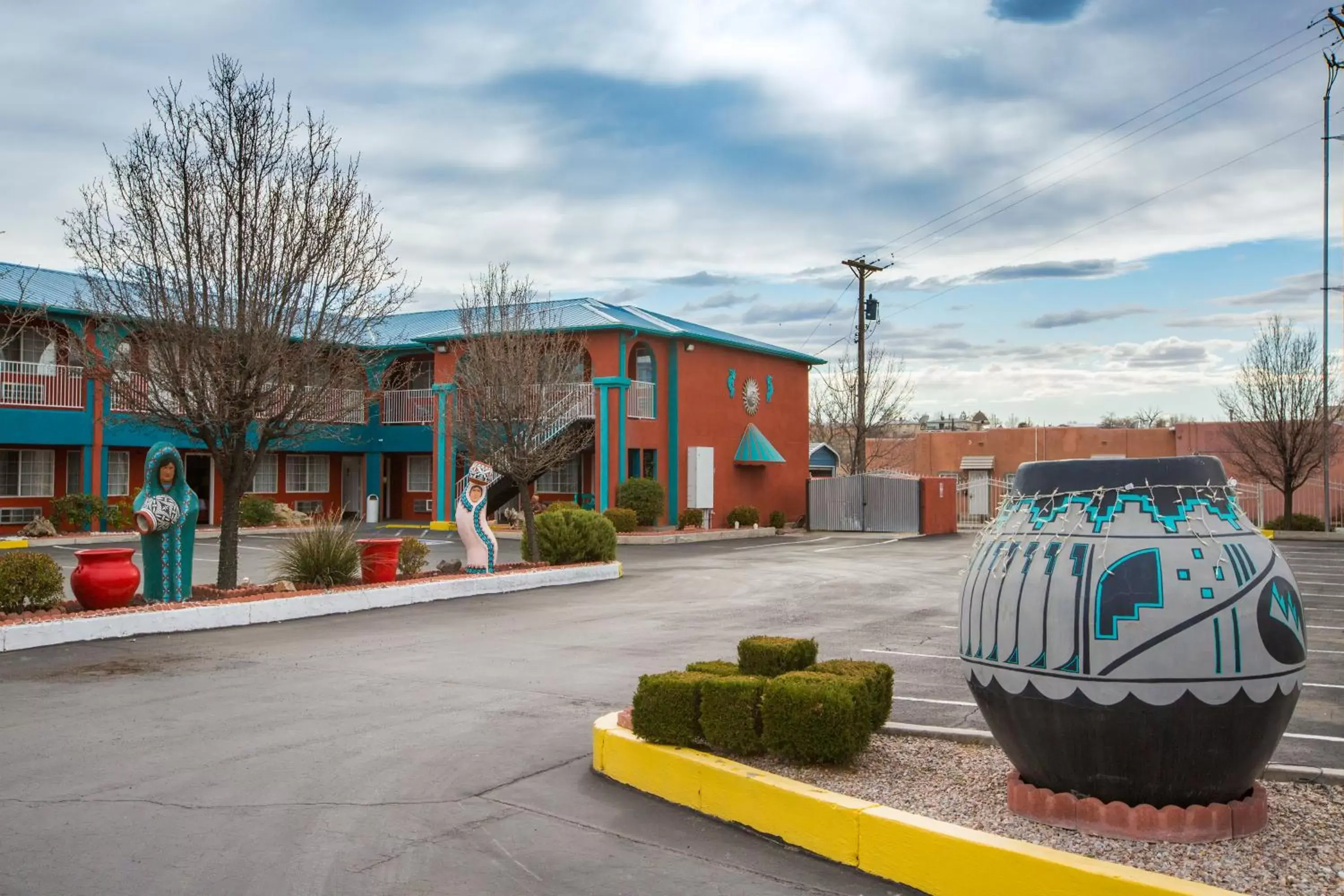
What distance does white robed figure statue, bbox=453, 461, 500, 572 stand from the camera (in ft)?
60.2

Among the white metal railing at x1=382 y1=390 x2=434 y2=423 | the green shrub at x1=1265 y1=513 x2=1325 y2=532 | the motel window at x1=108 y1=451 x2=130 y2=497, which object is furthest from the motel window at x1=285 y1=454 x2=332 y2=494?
the green shrub at x1=1265 y1=513 x2=1325 y2=532

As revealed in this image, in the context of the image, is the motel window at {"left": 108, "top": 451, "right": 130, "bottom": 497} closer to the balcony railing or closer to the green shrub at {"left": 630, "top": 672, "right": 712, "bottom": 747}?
the balcony railing

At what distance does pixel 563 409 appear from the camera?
24.1m

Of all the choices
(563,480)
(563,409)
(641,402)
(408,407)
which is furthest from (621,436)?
(408,407)

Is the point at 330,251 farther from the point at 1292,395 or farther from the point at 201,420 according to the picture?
the point at 1292,395

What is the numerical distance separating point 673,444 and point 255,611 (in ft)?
71.4

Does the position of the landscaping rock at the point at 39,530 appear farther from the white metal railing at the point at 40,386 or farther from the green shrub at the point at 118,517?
the white metal railing at the point at 40,386

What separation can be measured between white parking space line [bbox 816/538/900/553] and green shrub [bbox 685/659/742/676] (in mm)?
20330

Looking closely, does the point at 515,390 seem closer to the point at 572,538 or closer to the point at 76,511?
the point at 572,538

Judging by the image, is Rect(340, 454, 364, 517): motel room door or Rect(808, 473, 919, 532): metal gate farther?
Rect(340, 454, 364, 517): motel room door

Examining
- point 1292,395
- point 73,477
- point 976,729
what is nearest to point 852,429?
point 1292,395

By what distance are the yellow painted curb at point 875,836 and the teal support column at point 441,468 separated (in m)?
28.9

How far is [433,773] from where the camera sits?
6844 mm

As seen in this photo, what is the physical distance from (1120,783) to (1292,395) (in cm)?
3438
